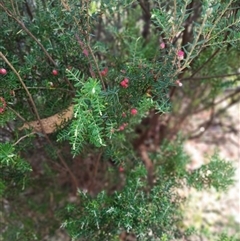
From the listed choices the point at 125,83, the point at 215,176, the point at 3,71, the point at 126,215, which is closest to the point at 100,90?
the point at 125,83

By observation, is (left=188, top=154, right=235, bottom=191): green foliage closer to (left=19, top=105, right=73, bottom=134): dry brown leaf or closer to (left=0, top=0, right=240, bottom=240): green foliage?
(left=0, top=0, right=240, bottom=240): green foliage

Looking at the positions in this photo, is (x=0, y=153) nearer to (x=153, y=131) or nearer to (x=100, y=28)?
(x=100, y=28)

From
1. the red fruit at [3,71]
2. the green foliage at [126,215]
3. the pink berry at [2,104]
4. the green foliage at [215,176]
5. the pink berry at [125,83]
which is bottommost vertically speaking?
the green foliage at [215,176]

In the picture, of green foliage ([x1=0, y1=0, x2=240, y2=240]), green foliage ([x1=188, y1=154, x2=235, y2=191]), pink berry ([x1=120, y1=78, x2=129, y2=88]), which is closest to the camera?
green foliage ([x1=0, y1=0, x2=240, y2=240])

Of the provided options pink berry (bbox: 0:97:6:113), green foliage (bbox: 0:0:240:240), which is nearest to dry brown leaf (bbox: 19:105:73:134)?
green foliage (bbox: 0:0:240:240)

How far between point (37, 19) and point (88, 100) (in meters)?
0.40

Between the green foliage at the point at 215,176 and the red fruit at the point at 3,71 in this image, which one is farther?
the green foliage at the point at 215,176

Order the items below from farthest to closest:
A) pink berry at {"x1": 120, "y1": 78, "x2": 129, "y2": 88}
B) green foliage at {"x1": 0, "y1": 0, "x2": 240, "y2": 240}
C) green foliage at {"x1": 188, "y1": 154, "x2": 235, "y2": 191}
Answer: green foliage at {"x1": 188, "y1": 154, "x2": 235, "y2": 191} < pink berry at {"x1": 120, "y1": 78, "x2": 129, "y2": 88} < green foliage at {"x1": 0, "y1": 0, "x2": 240, "y2": 240}

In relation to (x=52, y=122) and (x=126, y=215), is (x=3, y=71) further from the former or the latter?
(x=126, y=215)

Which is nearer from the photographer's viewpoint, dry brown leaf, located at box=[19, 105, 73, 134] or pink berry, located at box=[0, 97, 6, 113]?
pink berry, located at box=[0, 97, 6, 113]

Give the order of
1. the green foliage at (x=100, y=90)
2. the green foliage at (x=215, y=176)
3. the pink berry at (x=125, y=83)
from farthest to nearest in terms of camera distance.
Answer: the green foliage at (x=215, y=176) → the pink berry at (x=125, y=83) → the green foliage at (x=100, y=90)

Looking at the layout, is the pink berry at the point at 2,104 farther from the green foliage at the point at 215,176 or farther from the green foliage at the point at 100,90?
the green foliage at the point at 215,176

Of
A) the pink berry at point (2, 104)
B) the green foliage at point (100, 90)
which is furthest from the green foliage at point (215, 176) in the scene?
the pink berry at point (2, 104)

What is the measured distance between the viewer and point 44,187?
164 cm
